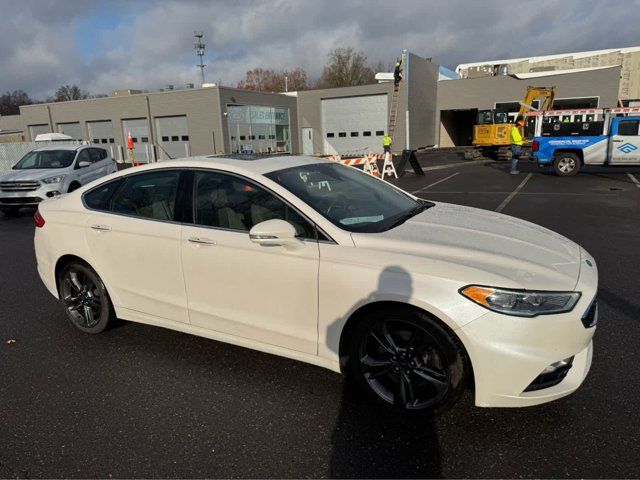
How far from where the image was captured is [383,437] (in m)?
2.66

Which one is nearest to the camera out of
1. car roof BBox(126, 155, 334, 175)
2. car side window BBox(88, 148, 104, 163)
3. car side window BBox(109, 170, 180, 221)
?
car roof BBox(126, 155, 334, 175)

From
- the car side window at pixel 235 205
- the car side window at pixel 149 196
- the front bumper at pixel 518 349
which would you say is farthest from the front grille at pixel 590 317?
the car side window at pixel 149 196

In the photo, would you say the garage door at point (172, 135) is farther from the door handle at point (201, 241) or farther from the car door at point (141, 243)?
the door handle at point (201, 241)

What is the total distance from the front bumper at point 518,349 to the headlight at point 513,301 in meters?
0.03

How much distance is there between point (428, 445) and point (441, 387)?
327 mm

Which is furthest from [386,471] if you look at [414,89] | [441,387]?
[414,89]

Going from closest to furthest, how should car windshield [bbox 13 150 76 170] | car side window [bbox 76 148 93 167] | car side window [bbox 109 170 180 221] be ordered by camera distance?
car side window [bbox 109 170 180 221] → car windshield [bbox 13 150 76 170] → car side window [bbox 76 148 93 167]

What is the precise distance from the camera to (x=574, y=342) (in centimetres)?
253

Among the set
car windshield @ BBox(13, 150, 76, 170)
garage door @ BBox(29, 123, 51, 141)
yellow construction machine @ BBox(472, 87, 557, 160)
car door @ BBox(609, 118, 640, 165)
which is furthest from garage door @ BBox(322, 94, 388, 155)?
car windshield @ BBox(13, 150, 76, 170)

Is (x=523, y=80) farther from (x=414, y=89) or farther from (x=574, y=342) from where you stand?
(x=574, y=342)

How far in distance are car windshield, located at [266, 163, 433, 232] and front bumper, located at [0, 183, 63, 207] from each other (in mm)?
10075

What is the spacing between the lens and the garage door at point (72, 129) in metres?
36.7

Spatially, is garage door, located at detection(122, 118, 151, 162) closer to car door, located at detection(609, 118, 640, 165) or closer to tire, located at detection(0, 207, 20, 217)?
tire, located at detection(0, 207, 20, 217)

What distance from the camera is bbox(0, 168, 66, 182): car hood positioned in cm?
1142
